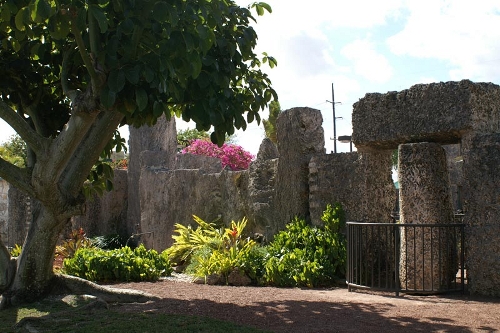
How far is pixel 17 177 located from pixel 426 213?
5.19 m

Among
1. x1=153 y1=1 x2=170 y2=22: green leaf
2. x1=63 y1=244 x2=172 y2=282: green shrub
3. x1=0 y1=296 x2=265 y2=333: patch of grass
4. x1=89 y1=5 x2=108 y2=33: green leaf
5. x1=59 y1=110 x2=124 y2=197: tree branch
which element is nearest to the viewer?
x1=89 y1=5 x2=108 y2=33: green leaf

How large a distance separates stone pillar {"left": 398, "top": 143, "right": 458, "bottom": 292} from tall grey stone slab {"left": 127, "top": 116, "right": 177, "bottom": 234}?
850cm

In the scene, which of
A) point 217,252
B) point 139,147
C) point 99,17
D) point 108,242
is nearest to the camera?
point 99,17

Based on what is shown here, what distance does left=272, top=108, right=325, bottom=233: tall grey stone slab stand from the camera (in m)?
10.9

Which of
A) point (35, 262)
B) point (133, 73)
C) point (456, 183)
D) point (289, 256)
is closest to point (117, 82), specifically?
point (133, 73)

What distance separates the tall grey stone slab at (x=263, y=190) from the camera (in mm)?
11555

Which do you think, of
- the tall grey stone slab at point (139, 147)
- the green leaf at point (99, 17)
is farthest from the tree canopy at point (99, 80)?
the tall grey stone slab at point (139, 147)

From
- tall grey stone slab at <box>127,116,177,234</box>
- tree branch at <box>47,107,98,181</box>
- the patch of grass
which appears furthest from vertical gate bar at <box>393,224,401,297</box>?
tall grey stone slab at <box>127,116,177,234</box>

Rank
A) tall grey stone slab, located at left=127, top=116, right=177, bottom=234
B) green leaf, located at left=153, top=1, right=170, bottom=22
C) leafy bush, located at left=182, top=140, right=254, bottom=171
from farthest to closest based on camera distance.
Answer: leafy bush, located at left=182, top=140, right=254, bottom=171, tall grey stone slab, located at left=127, top=116, right=177, bottom=234, green leaf, located at left=153, top=1, right=170, bottom=22

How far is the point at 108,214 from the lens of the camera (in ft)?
54.6

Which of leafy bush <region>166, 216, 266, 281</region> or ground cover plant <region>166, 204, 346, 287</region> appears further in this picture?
leafy bush <region>166, 216, 266, 281</region>

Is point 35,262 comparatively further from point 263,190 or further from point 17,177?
point 263,190

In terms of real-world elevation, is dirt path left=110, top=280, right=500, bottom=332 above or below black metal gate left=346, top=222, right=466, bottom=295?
below

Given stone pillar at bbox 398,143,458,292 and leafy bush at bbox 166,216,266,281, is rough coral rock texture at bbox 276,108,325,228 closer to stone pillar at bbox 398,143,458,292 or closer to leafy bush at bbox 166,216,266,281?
leafy bush at bbox 166,216,266,281
